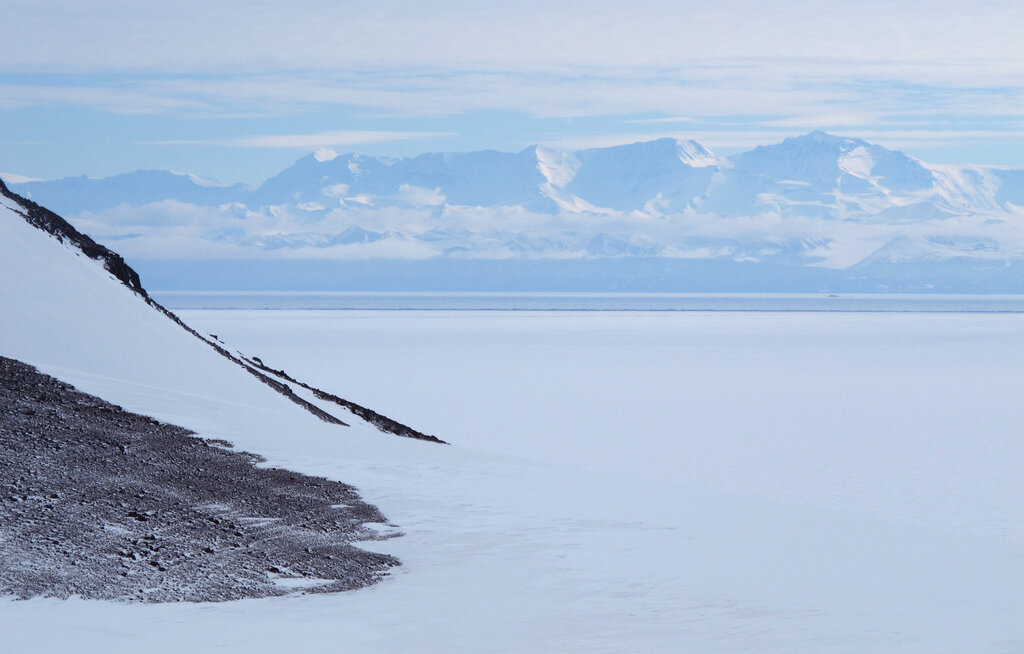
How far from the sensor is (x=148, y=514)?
14352 millimetres

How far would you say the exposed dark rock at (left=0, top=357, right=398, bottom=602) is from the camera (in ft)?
41.2

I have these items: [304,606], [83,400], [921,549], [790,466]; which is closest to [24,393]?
[83,400]

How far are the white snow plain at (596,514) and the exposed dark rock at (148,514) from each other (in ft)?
1.55

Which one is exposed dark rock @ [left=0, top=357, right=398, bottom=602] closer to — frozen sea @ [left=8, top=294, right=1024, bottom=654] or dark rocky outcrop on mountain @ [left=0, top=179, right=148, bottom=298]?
frozen sea @ [left=8, top=294, right=1024, bottom=654]

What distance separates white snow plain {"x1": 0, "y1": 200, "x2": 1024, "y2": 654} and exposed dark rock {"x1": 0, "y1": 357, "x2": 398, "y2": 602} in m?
0.47

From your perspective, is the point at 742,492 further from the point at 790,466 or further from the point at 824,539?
the point at 824,539

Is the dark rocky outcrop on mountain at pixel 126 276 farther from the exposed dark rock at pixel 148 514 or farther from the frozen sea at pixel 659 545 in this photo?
the exposed dark rock at pixel 148 514

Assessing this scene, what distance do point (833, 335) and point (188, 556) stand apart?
4207 inches

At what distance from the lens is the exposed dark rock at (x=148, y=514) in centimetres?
1255

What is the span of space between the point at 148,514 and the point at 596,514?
550 centimetres

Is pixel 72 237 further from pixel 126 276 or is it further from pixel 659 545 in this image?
pixel 659 545

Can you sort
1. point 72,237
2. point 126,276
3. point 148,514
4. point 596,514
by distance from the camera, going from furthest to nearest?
point 126,276
point 72,237
point 596,514
point 148,514

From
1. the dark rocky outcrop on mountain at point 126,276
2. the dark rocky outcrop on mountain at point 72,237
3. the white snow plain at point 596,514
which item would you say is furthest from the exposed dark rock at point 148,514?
the dark rocky outcrop on mountain at point 72,237

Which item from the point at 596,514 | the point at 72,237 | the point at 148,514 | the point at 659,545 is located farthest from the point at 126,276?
the point at 659,545
